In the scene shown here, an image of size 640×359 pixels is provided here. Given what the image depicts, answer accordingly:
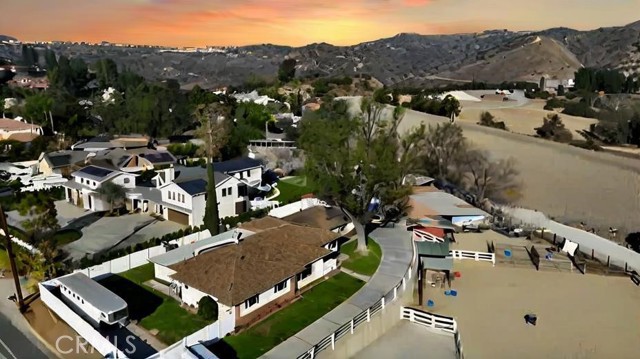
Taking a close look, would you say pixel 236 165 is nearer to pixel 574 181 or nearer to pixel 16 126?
pixel 574 181

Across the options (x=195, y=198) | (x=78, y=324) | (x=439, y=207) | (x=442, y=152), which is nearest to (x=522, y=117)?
(x=442, y=152)

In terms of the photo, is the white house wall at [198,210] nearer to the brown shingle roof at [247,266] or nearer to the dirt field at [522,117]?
the brown shingle roof at [247,266]

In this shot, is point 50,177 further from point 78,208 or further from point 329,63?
point 329,63

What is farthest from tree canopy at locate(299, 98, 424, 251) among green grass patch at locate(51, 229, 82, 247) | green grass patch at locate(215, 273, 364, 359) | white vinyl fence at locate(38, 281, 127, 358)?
green grass patch at locate(51, 229, 82, 247)

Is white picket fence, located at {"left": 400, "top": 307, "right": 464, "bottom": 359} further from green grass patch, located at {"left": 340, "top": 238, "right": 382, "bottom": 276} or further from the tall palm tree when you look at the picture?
the tall palm tree

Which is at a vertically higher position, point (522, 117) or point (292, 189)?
point (522, 117)

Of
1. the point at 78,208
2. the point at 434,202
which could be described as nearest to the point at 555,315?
the point at 434,202
